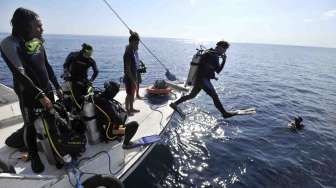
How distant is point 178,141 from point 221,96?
315 inches

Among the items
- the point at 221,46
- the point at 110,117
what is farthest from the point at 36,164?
the point at 221,46

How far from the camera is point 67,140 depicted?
4.01 m

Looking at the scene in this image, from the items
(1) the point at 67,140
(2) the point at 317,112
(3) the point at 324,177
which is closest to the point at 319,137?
(3) the point at 324,177

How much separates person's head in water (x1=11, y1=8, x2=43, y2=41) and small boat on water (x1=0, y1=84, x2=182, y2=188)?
1.99 meters

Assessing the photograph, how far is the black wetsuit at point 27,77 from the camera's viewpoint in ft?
11.5

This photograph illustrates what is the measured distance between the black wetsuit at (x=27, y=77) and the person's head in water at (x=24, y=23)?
11 centimetres

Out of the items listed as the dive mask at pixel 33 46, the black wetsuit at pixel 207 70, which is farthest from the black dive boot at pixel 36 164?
the black wetsuit at pixel 207 70

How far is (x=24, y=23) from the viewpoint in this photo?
3.64 m

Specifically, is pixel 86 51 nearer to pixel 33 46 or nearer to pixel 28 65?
pixel 33 46

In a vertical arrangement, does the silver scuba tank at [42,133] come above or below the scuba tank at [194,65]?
below

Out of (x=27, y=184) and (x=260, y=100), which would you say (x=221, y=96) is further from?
(x=27, y=184)

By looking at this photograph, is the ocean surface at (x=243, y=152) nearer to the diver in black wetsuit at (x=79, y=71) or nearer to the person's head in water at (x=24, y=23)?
the diver in black wetsuit at (x=79, y=71)

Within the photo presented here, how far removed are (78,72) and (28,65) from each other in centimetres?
175

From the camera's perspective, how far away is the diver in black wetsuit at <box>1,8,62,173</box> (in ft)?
11.5
